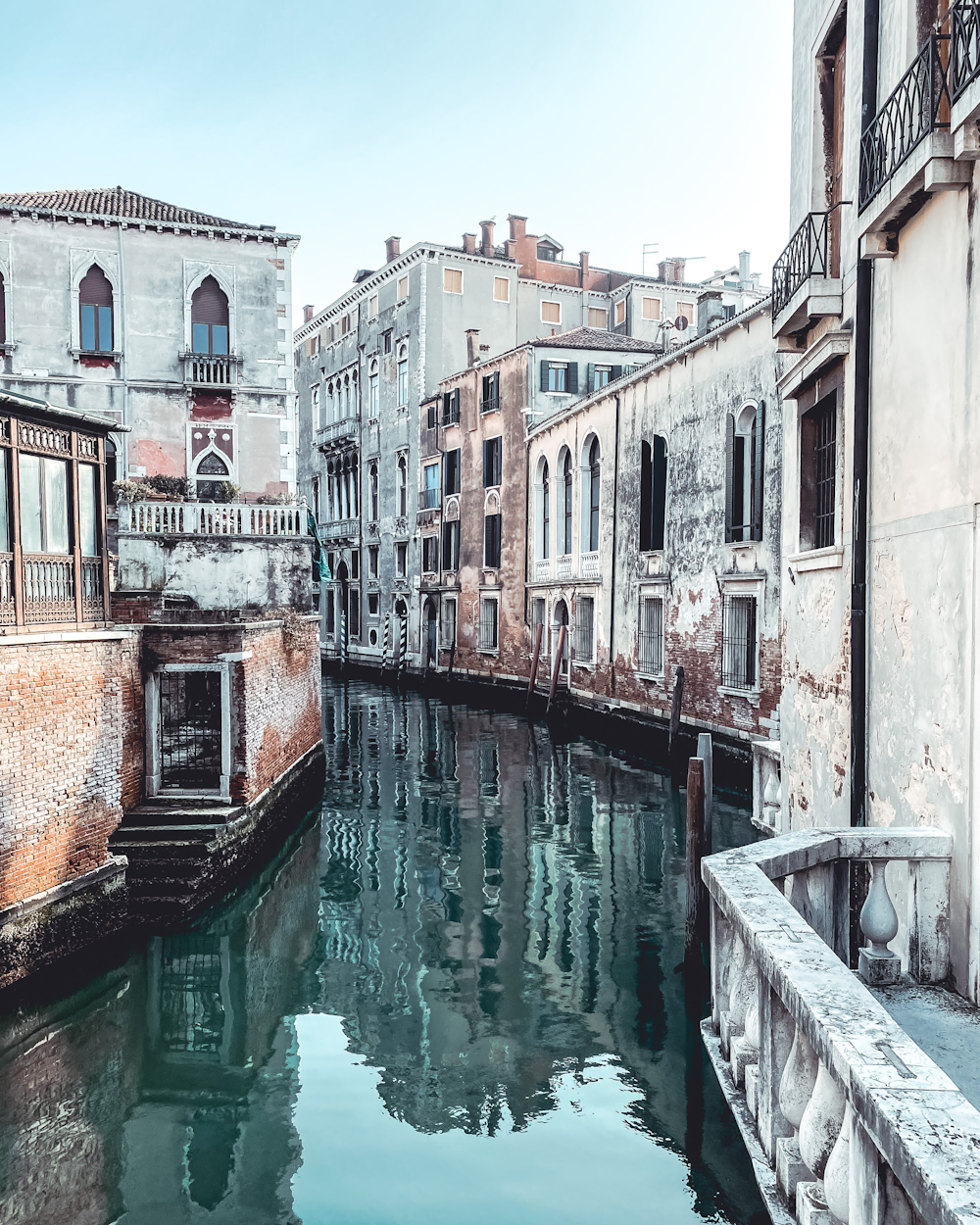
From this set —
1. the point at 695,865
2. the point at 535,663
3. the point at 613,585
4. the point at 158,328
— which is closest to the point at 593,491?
the point at 613,585

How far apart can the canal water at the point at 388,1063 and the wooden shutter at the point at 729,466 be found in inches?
231

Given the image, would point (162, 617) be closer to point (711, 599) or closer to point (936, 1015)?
point (711, 599)

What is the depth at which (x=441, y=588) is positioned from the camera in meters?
27.0

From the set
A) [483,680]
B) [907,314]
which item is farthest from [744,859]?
[483,680]

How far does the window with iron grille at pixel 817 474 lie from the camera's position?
570 centimetres

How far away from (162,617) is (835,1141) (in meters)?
11.6

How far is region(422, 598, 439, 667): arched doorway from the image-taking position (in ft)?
90.2

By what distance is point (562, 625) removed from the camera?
20719 mm

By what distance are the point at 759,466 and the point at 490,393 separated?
11.9 meters

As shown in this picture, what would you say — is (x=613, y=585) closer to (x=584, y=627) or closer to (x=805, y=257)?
(x=584, y=627)

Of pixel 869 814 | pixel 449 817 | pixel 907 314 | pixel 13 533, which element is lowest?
pixel 449 817

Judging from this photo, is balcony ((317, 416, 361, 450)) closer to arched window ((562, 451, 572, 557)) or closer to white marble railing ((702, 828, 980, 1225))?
arched window ((562, 451, 572, 557))

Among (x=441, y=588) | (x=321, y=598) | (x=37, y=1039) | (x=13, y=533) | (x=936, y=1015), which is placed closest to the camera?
(x=936, y=1015)

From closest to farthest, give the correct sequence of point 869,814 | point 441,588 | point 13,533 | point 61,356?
point 869,814 → point 13,533 → point 61,356 → point 441,588
